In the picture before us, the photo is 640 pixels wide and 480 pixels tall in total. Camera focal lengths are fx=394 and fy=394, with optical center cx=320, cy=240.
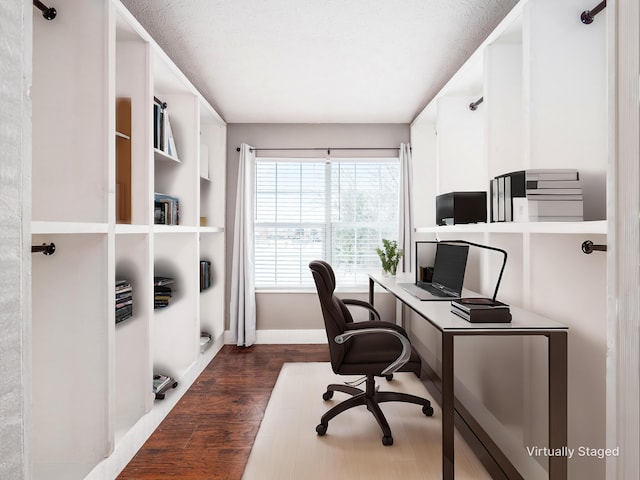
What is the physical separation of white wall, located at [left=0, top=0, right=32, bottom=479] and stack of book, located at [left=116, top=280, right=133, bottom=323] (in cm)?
133

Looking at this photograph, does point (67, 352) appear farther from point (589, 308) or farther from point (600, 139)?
point (600, 139)

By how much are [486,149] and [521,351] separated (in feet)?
3.69

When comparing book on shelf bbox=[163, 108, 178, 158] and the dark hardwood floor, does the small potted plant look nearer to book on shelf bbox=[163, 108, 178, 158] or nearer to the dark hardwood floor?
the dark hardwood floor

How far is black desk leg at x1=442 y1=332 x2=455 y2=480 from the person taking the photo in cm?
168

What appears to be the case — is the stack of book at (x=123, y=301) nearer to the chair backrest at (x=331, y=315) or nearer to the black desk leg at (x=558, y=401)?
the chair backrest at (x=331, y=315)

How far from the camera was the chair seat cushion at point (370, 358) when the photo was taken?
7.68 ft

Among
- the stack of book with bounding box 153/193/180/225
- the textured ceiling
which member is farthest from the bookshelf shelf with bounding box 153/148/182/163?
the textured ceiling

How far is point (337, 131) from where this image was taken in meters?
4.39

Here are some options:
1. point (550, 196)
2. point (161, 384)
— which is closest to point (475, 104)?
point (550, 196)

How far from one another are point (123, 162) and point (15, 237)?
1563 mm

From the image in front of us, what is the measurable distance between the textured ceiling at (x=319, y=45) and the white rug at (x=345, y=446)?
2.45 m

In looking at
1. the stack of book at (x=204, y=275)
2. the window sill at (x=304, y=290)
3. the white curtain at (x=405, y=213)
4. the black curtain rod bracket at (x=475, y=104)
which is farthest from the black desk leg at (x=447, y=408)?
the stack of book at (x=204, y=275)

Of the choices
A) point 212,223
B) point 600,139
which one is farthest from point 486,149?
point 212,223

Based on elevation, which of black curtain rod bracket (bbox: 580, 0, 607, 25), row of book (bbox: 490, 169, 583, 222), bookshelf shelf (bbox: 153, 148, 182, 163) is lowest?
row of book (bbox: 490, 169, 583, 222)
